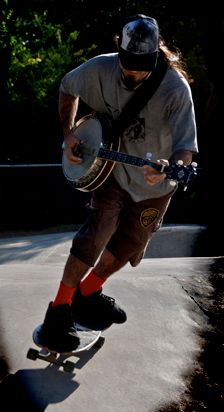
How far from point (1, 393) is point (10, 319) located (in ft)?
2.48

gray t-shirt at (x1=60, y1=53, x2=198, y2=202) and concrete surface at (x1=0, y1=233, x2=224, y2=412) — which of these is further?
gray t-shirt at (x1=60, y1=53, x2=198, y2=202)

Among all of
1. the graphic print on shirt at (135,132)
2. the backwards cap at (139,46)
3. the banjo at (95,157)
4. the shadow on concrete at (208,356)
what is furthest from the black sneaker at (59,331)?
the backwards cap at (139,46)

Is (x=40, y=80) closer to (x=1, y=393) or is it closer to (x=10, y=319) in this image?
(x=10, y=319)

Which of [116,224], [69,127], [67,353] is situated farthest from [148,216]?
[67,353]

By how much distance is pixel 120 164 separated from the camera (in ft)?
11.4

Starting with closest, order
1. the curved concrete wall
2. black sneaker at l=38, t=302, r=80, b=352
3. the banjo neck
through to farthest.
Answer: the banjo neck
black sneaker at l=38, t=302, r=80, b=352
the curved concrete wall

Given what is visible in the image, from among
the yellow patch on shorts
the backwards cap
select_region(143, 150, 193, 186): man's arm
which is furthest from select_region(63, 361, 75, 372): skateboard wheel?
the backwards cap

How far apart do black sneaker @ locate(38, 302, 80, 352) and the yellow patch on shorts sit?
60 cm

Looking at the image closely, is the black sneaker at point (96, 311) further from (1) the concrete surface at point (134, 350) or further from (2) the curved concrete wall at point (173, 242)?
(2) the curved concrete wall at point (173, 242)

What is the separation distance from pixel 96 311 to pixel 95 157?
89 cm

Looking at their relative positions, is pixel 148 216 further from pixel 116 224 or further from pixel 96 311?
pixel 96 311

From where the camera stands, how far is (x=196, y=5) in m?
15.5

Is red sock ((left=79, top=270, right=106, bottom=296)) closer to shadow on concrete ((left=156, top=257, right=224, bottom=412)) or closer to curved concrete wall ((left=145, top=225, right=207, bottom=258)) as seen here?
shadow on concrete ((left=156, top=257, right=224, bottom=412))

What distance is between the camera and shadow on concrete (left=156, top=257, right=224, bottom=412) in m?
3.14
